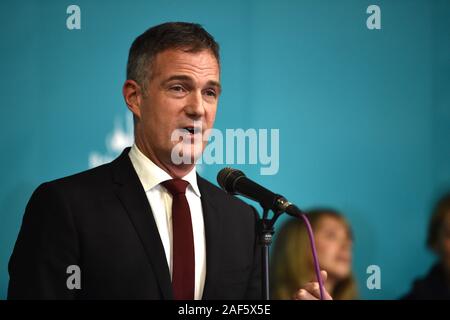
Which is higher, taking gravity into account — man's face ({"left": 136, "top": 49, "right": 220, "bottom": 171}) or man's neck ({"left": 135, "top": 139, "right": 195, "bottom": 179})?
man's face ({"left": 136, "top": 49, "right": 220, "bottom": 171})

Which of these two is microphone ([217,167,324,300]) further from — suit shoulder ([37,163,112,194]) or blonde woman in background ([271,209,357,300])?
blonde woman in background ([271,209,357,300])

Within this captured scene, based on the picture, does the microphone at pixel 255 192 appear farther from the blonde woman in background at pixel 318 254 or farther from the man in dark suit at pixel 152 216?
the blonde woman in background at pixel 318 254

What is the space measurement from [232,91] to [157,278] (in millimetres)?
1025

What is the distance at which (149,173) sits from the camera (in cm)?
178

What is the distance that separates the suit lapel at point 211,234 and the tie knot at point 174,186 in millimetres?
101

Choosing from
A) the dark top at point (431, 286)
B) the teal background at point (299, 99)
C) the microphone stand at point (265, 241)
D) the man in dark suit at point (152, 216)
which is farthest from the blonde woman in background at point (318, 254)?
the microphone stand at point (265, 241)

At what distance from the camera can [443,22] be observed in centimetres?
271

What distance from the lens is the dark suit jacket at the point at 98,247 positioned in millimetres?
1588

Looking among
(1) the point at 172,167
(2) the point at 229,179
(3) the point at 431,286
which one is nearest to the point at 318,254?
A: (3) the point at 431,286

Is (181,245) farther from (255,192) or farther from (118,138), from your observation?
(118,138)

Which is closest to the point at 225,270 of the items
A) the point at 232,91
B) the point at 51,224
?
the point at 51,224

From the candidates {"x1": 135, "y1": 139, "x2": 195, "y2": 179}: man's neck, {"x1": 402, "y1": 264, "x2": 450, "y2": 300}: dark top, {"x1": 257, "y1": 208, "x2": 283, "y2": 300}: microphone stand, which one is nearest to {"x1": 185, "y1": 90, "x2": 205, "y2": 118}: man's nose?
{"x1": 135, "y1": 139, "x2": 195, "y2": 179}: man's neck

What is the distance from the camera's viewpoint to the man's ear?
1.88m
